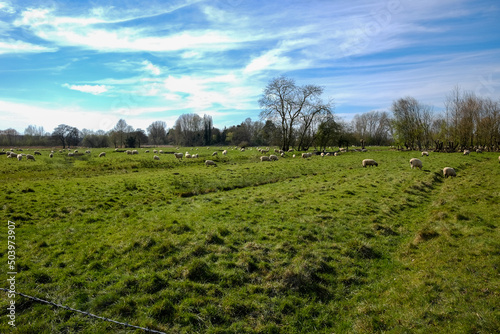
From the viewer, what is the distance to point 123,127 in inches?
4026

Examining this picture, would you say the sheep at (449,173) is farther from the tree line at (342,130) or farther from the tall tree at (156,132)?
the tall tree at (156,132)

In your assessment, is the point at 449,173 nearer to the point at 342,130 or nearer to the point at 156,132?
the point at 342,130

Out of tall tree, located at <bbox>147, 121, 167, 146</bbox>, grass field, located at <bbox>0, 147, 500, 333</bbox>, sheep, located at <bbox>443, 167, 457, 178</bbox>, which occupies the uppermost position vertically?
tall tree, located at <bbox>147, 121, 167, 146</bbox>

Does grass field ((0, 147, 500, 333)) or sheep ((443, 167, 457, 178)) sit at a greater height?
sheep ((443, 167, 457, 178))

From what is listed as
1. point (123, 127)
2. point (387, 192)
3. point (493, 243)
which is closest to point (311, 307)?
point (493, 243)

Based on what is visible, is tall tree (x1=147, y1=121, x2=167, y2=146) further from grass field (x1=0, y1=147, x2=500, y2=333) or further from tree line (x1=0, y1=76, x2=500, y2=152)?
grass field (x1=0, y1=147, x2=500, y2=333)

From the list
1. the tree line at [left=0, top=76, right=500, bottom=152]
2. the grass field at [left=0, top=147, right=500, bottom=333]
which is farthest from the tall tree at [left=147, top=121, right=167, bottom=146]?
the grass field at [left=0, top=147, right=500, bottom=333]

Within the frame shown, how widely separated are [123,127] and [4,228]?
103 m

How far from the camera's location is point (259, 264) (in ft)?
25.1

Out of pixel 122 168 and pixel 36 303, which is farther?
pixel 122 168

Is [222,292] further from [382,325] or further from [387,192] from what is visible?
[387,192]

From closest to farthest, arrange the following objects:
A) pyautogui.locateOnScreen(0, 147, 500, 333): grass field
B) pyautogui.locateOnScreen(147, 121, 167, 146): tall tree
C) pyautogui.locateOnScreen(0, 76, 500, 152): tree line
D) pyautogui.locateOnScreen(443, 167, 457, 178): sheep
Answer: pyautogui.locateOnScreen(0, 147, 500, 333): grass field
pyautogui.locateOnScreen(443, 167, 457, 178): sheep
pyautogui.locateOnScreen(0, 76, 500, 152): tree line
pyautogui.locateOnScreen(147, 121, 167, 146): tall tree

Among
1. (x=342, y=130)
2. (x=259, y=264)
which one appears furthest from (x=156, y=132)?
(x=259, y=264)

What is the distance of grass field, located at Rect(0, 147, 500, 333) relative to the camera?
5.59 m
